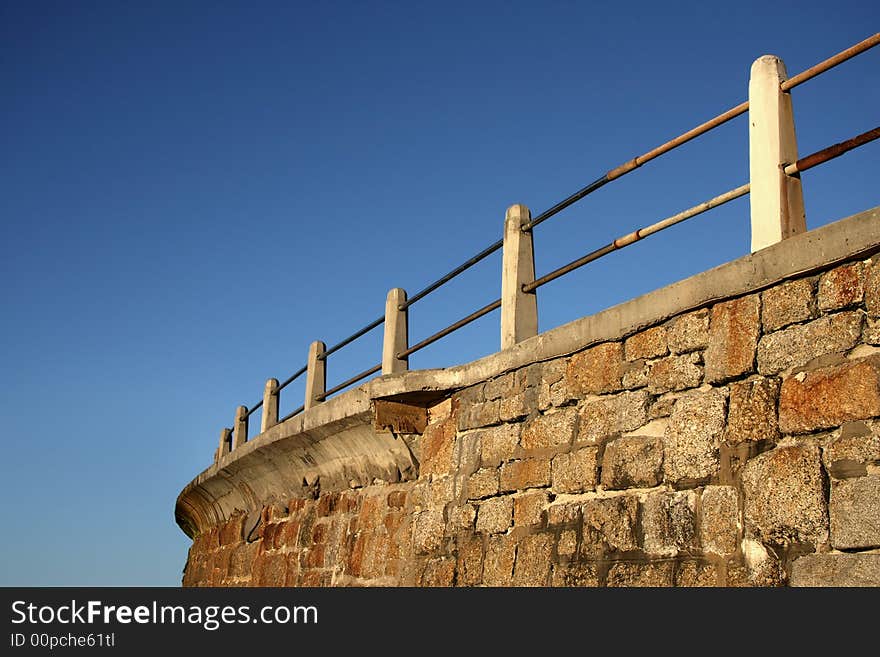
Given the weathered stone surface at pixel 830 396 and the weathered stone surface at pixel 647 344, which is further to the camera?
the weathered stone surface at pixel 647 344

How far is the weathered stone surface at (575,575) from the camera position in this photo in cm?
508

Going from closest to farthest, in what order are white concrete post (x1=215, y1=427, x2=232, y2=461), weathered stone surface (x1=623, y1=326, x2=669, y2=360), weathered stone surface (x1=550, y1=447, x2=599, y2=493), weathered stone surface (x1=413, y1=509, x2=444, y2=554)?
weathered stone surface (x1=623, y1=326, x2=669, y2=360) → weathered stone surface (x1=550, y1=447, x2=599, y2=493) → weathered stone surface (x1=413, y1=509, x2=444, y2=554) → white concrete post (x1=215, y1=427, x2=232, y2=461)

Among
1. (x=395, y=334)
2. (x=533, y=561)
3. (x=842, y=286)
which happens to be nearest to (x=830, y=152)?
(x=842, y=286)

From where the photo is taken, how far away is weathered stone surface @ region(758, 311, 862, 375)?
13.4 feet

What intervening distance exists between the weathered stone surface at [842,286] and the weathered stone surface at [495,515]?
231 centimetres

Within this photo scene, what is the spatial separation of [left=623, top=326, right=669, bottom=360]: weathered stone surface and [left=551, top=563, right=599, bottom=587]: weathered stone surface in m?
1.08

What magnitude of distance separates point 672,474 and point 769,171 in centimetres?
145

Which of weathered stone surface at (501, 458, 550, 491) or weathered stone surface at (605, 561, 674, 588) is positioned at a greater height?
weathered stone surface at (501, 458, 550, 491)

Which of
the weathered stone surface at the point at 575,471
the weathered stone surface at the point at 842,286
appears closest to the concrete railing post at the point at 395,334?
the weathered stone surface at the point at 575,471

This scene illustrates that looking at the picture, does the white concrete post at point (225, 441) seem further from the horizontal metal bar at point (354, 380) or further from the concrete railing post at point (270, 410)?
the horizontal metal bar at point (354, 380)

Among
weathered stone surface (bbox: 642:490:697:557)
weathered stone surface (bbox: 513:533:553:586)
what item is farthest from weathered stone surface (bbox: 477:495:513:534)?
weathered stone surface (bbox: 642:490:697:557)

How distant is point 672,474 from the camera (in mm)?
4758

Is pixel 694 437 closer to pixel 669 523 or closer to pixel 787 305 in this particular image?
pixel 669 523

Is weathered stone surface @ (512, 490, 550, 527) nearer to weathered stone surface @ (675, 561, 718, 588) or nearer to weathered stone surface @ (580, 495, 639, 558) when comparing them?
weathered stone surface @ (580, 495, 639, 558)
